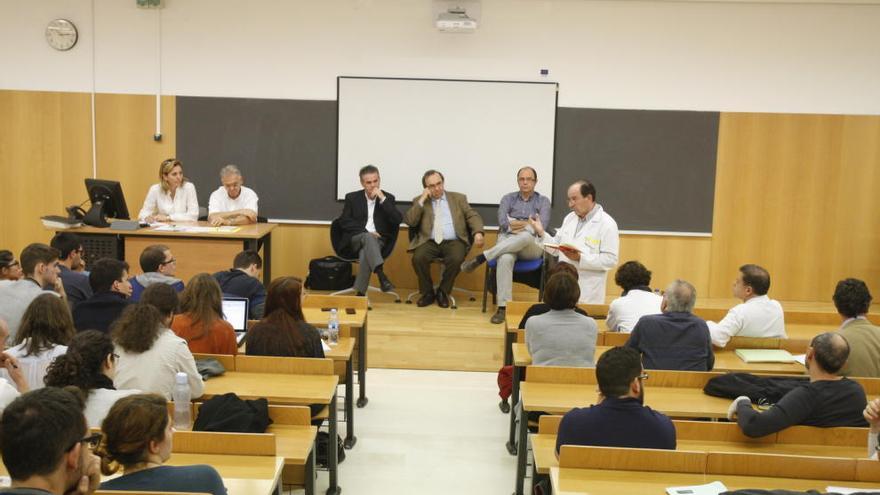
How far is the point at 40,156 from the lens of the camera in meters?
9.16

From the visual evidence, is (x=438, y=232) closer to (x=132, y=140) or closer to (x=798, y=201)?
(x=132, y=140)

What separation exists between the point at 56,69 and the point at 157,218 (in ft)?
7.71

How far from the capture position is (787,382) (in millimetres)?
4297

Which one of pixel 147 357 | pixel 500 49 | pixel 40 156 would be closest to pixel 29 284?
pixel 147 357

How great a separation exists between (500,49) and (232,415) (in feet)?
20.4

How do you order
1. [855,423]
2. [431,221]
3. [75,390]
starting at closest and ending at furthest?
[75,390], [855,423], [431,221]

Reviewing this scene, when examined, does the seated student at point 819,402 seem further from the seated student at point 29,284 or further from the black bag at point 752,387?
the seated student at point 29,284

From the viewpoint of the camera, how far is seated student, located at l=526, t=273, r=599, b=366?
4805 millimetres

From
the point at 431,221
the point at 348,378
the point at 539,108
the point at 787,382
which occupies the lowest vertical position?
the point at 348,378

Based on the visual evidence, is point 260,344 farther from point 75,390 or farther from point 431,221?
point 431,221

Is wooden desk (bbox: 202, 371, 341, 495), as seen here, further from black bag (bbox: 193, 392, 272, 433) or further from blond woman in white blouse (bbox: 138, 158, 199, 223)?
blond woman in white blouse (bbox: 138, 158, 199, 223)

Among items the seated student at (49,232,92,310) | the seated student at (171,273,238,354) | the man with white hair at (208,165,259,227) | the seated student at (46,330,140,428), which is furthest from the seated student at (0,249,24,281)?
the man with white hair at (208,165,259,227)

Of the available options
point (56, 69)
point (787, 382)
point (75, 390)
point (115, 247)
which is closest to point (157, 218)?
point (115, 247)

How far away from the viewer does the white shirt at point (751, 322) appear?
17.2 ft
